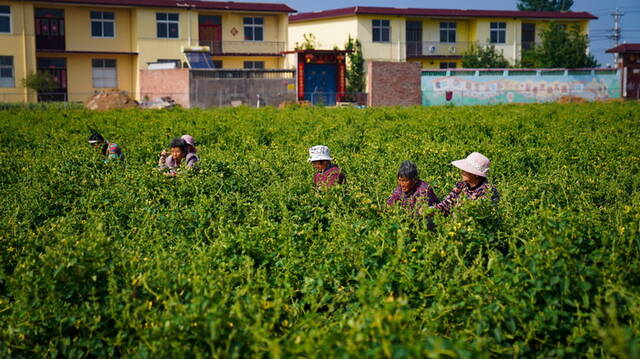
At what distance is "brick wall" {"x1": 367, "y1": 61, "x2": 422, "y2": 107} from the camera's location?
39156mm

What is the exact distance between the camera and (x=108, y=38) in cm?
4406

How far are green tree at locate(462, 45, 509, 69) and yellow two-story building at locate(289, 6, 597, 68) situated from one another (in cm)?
213

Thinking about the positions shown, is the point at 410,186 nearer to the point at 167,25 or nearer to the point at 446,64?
the point at 167,25

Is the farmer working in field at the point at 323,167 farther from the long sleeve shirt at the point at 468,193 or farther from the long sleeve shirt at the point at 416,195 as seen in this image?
the long sleeve shirt at the point at 468,193

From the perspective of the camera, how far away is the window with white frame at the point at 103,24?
1724 inches

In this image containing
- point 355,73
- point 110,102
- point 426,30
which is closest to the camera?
point 110,102

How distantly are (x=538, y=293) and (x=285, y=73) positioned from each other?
115 feet

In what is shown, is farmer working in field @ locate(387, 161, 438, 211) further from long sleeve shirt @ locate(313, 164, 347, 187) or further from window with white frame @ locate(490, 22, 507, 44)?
window with white frame @ locate(490, 22, 507, 44)

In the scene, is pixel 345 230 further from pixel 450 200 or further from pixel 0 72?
pixel 0 72

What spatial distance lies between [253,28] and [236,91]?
1174 centimetres

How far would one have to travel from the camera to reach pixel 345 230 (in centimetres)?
569

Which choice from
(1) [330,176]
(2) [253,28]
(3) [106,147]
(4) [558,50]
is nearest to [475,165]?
(1) [330,176]

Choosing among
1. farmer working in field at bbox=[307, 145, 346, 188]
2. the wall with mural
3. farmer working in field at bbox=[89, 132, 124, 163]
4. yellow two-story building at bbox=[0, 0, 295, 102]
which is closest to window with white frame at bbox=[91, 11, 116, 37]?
yellow two-story building at bbox=[0, 0, 295, 102]

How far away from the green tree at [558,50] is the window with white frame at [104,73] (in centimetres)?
2762
